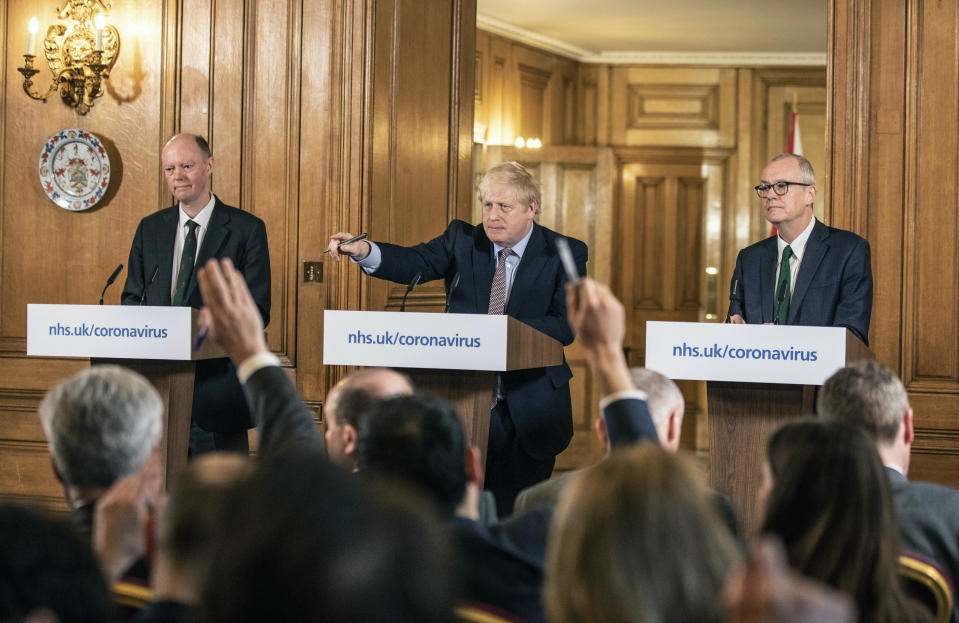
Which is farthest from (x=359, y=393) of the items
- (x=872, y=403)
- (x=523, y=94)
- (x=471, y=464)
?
(x=523, y=94)

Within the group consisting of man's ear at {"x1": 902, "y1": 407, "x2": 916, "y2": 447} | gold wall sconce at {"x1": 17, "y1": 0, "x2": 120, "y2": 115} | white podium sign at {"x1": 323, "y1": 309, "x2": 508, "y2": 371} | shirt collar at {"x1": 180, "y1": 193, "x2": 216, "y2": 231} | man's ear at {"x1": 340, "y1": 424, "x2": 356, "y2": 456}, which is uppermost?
gold wall sconce at {"x1": 17, "y1": 0, "x2": 120, "y2": 115}

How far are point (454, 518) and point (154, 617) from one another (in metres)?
0.55

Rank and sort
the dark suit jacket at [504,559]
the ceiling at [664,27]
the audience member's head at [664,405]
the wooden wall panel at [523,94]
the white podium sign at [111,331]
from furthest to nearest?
1. the wooden wall panel at [523,94]
2. the ceiling at [664,27]
3. the white podium sign at [111,331]
4. the audience member's head at [664,405]
5. the dark suit jacket at [504,559]

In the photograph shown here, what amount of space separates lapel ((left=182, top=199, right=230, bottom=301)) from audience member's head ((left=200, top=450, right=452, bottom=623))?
11.2 ft

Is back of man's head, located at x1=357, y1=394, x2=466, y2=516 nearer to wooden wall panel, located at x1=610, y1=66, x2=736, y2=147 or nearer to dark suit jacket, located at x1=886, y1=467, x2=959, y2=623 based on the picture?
dark suit jacket, located at x1=886, y1=467, x2=959, y2=623

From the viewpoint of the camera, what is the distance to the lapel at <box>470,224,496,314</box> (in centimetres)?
398

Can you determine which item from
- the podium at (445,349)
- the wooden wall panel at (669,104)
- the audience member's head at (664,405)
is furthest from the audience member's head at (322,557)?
the wooden wall panel at (669,104)

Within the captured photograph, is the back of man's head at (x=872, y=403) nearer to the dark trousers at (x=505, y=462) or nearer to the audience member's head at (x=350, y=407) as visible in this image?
the audience member's head at (x=350, y=407)

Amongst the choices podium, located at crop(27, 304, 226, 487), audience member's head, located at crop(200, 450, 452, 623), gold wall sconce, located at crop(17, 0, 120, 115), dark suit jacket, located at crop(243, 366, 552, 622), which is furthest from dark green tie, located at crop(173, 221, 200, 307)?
audience member's head, located at crop(200, 450, 452, 623)

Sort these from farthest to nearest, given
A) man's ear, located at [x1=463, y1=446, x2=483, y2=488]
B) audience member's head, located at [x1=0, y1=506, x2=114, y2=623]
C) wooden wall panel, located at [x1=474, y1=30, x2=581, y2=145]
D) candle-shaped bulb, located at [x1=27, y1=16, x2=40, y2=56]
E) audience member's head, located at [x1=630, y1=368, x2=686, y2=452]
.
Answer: wooden wall panel, located at [x1=474, y1=30, x2=581, y2=145], candle-shaped bulb, located at [x1=27, y1=16, x2=40, y2=56], audience member's head, located at [x1=630, y1=368, x2=686, y2=452], man's ear, located at [x1=463, y1=446, x2=483, y2=488], audience member's head, located at [x1=0, y1=506, x2=114, y2=623]

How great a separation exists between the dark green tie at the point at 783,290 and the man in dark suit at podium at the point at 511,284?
69 centimetres

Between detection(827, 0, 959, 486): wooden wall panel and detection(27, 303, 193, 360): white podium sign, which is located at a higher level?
detection(827, 0, 959, 486): wooden wall panel

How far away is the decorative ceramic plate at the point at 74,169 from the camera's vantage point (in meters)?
5.67

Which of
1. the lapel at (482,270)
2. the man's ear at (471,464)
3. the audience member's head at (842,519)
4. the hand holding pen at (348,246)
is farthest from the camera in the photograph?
the lapel at (482,270)
